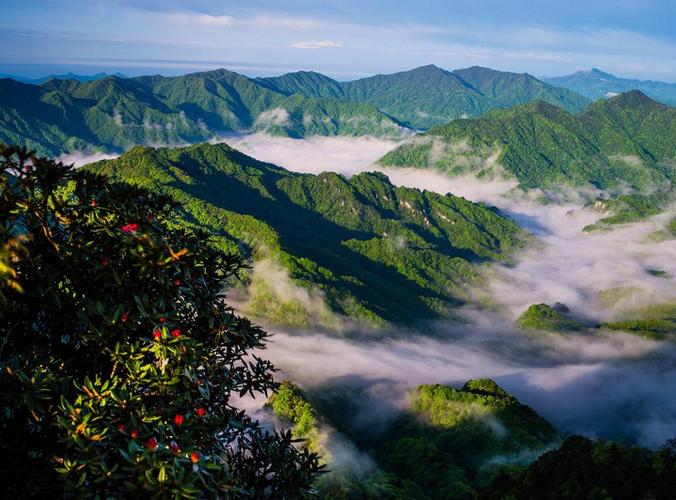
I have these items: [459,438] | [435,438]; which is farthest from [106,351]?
[435,438]

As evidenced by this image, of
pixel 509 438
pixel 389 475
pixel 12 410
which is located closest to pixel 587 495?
pixel 389 475

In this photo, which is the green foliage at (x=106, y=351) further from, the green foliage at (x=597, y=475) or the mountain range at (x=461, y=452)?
the mountain range at (x=461, y=452)

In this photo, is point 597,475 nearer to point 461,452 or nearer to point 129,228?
point 129,228

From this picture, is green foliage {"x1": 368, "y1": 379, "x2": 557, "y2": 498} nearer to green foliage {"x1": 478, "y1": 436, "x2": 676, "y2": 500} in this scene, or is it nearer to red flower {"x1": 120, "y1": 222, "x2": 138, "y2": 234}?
green foliage {"x1": 478, "y1": 436, "x2": 676, "y2": 500}

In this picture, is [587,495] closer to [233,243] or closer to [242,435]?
[242,435]

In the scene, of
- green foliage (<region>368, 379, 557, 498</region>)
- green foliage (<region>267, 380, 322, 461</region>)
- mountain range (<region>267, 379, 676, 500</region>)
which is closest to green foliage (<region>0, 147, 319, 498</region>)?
mountain range (<region>267, 379, 676, 500</region>)

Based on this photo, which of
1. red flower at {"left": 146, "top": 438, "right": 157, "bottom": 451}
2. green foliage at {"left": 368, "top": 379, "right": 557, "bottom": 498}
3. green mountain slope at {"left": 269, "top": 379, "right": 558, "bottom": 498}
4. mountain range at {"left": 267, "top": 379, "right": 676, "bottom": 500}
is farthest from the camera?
green foliage at {"left": 368, "top": 379, "right": 557, "bottom": 498}

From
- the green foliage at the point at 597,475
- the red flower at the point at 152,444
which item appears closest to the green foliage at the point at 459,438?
the green foliage at the point at 597,475
